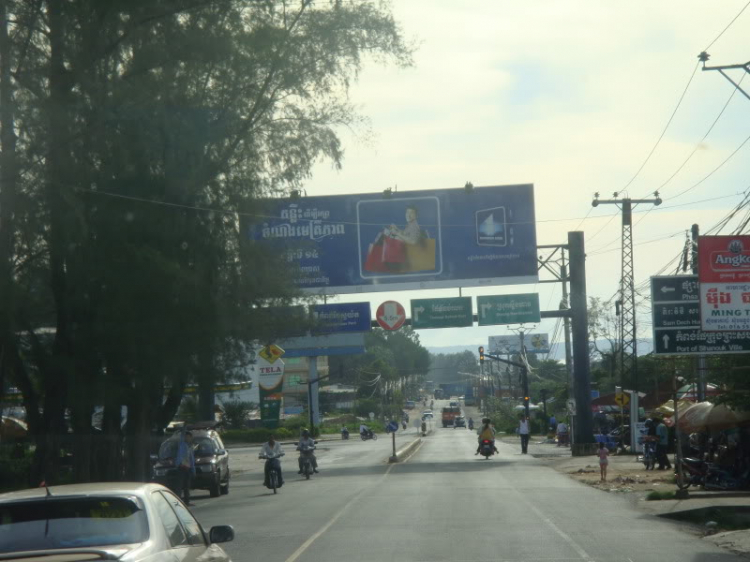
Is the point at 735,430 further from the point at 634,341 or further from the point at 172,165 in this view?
the point at 634,341

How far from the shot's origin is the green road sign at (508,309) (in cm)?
4112

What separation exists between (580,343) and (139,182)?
76.8 ft

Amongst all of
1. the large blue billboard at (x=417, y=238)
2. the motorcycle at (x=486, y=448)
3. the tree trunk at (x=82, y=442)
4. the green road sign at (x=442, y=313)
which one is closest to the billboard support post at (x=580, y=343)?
the large blue billboard at (x=417, y=238)

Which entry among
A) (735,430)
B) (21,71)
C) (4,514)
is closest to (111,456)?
(21,71)

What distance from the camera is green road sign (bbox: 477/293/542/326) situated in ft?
135

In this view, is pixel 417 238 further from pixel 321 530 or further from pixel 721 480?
pixel 321 530

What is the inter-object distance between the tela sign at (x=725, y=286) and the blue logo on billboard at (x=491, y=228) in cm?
1788

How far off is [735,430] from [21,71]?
18.2 metres

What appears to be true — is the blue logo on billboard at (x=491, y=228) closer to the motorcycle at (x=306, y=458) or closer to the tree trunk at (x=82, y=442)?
the motorcycle at (x=306, y=458)

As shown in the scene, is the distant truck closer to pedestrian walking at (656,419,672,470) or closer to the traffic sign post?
pedestrian walking at (656,419,672,470)

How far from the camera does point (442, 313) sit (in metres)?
41.6

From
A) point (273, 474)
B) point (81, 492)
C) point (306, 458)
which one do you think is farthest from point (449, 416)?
point (81, 492)

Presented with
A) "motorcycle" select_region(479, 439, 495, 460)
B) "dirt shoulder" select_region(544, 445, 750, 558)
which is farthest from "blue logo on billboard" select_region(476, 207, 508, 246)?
"dirt shoulder" select_region(544, 445, 750, 558)

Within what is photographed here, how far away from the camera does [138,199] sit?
76.5 feet
